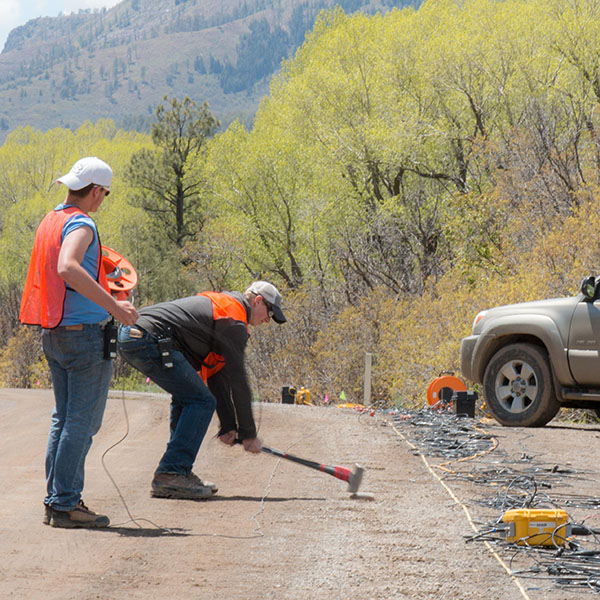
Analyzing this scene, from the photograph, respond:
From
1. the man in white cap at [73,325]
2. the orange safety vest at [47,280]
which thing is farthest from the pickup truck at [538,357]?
the orange safety vest at [47,280]

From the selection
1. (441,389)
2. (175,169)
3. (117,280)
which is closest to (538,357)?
(441,389)

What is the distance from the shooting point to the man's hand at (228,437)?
7.16 metres

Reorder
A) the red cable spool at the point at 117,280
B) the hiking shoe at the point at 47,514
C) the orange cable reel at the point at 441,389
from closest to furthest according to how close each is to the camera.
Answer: the hiking shoe at the point at 47,514 < the red cable spool at the point at 117,280 < the orange cable reel at the point at 441,389

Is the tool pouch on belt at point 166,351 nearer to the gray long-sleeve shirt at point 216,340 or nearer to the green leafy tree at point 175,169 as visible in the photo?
the gray long-sleeve shirt at point 216,340

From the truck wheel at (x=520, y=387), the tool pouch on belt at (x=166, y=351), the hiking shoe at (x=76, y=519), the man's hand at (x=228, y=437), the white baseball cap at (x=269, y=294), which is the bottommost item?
the truck wheel at (x=520, y=387)

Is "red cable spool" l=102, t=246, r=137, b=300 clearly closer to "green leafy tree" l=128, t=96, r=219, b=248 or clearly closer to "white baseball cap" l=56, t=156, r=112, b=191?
"white baseball cap" l=56, t=156, r=112, b=191

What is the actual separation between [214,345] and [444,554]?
2.41 meters

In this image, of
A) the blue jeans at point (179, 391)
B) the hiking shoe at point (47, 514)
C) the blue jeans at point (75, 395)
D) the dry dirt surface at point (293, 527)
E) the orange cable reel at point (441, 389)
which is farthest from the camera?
the orange cable reel at point (441, 389)

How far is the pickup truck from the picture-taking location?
11125mm

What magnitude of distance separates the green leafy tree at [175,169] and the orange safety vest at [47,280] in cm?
4048

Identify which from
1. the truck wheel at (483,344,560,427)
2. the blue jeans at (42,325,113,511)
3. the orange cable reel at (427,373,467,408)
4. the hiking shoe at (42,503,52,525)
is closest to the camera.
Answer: the blue jeans at (42,325,113,511)

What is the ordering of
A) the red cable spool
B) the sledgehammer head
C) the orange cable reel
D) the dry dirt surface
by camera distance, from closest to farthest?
1. the dry dirt surface
2. the red cable spool
3. the sledgehammer head
4. the orange cable reel

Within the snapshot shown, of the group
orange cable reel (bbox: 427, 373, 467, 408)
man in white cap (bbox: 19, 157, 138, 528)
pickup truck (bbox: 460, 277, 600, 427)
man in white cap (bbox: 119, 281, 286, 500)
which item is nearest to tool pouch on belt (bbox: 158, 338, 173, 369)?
man in white cap (bbox: 119, 281, 286, 500)

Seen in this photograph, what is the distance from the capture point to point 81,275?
222 inches
